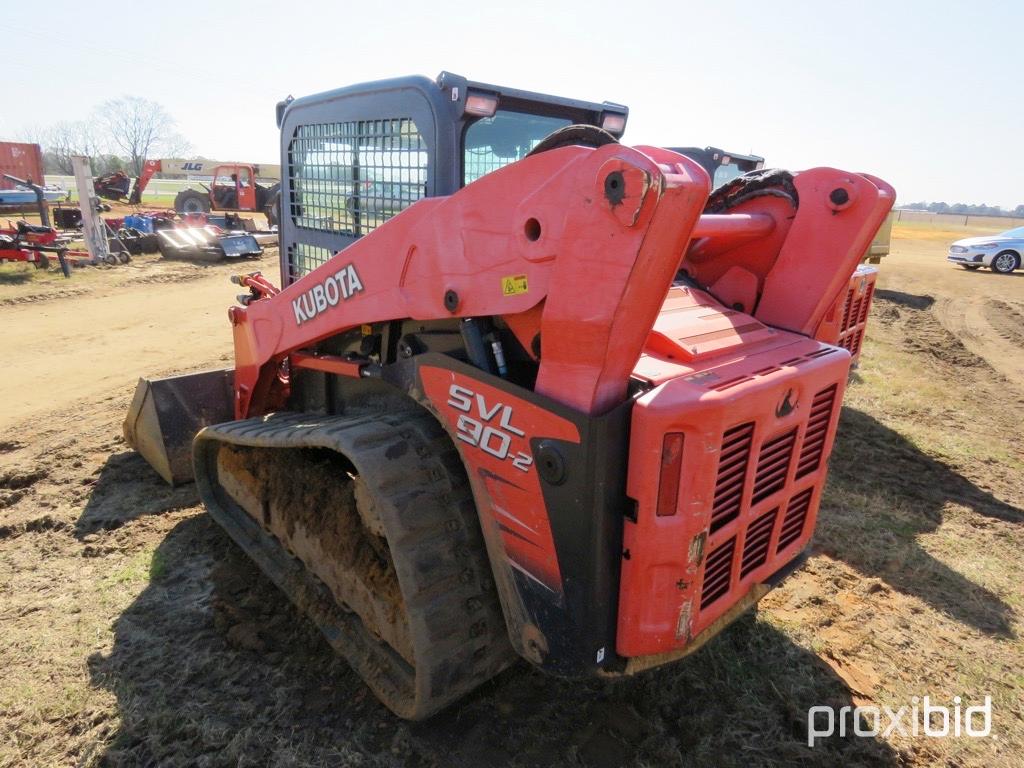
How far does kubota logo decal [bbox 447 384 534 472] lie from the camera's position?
2029 millimetres

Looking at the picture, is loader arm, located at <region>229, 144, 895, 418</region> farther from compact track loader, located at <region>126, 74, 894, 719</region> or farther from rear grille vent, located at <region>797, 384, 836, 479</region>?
rear grille vent, located at <region>797, 384, 836, 479</region>

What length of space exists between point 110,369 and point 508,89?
613cm

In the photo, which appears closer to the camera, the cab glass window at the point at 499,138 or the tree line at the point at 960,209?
the cab glass window at the point at 499,138

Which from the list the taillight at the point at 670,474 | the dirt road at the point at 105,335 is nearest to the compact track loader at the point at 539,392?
the taillight at the point at 670,474

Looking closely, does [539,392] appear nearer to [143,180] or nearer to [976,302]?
[976,302]

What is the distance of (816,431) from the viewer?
2.51 m

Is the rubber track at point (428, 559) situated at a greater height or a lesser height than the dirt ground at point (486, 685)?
greater

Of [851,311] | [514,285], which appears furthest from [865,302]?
[514,285]

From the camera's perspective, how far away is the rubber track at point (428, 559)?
2217 millimetres

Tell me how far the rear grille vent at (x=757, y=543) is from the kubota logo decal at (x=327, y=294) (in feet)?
5.67

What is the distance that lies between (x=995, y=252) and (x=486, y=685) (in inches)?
771

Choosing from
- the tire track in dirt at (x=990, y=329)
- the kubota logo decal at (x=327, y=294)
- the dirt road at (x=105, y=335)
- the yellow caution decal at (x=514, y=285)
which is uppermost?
the yellow caution decal at (x=514, y=285)

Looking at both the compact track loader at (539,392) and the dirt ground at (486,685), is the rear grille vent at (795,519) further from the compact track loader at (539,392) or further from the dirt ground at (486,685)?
the dirt ground at (486,685)

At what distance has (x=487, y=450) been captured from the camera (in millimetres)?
2125
